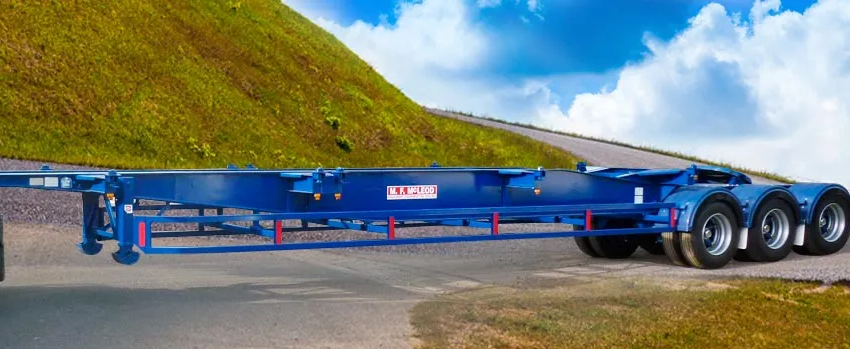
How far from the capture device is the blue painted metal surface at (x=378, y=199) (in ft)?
30.9

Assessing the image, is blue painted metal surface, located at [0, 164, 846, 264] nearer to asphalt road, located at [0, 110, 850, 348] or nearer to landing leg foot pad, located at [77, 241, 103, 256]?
landing leg foot pad, located at [77, 241, 103, 256]

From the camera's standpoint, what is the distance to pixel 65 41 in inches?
1140

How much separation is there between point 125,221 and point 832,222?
11.9 metres

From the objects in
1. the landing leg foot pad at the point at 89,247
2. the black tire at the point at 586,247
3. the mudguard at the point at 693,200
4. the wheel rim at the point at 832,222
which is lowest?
the black tire at the point at 586,247

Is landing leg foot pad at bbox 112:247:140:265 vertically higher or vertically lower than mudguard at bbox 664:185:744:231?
lower

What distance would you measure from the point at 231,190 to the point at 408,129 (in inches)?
1078

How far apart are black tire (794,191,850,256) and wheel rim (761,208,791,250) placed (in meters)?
0.60

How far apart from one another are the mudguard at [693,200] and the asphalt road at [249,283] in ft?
2.44

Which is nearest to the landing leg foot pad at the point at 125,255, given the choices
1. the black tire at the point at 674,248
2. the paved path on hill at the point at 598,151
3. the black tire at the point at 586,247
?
the black tire at the point at 674,248

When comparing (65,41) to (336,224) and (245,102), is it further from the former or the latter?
(336,224)

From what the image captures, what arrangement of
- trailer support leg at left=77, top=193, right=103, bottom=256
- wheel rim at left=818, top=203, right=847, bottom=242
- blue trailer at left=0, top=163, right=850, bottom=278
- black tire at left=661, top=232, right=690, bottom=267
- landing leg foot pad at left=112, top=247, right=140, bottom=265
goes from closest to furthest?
1. landing leg foot pad at left=112, top=247, right=140, bottom=265
2. blue trailer at left=0, top=163, right=850, bottom=278
3. trailer support leg at left=77, top=193, right=103, bottom=256
4. black tire at left=661, top=232, right=690, bottom=267
5. wheel rim at left=818, top=203, right=847, bottom=242

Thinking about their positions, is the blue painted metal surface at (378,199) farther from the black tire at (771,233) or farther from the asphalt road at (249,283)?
the asphalt road at (249,283)

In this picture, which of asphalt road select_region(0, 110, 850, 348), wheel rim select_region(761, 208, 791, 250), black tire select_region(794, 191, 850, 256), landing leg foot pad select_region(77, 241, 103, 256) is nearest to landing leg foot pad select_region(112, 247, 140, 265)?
asphalt road select_region(0, 110, 850, 348)

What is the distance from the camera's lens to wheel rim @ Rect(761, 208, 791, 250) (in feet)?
46.4
